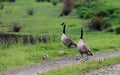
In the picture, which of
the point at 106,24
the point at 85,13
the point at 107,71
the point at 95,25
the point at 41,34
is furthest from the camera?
the point at 85,13

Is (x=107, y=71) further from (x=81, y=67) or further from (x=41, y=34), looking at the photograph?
(x=41, y=34)

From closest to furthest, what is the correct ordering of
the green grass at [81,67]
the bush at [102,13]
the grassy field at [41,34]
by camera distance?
the green grass at [81,67] → the grassy field at [41,34] → the bush at [102,13]

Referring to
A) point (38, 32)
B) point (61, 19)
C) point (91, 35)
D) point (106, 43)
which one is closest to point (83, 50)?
point (106, 43)

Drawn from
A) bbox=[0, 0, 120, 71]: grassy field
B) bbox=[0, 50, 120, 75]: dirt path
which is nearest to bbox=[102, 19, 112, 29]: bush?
bbox=[0, 0, 120, 71]: grassy field

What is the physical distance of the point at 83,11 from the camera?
4575 cm

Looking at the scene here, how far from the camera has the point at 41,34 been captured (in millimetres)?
33844

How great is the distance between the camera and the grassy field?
2117 cm

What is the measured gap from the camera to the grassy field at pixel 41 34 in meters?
21.2

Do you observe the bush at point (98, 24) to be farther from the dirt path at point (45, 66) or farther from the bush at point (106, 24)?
the dirt path at point (45, 66)

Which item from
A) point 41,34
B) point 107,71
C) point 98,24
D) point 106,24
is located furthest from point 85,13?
point 107,71

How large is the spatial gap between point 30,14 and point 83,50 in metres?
29.4

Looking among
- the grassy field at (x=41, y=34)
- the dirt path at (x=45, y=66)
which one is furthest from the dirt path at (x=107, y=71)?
the grassy field at (x=41, y=34)

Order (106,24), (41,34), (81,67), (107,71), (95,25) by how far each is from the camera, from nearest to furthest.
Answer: (81,67) < (107,71) < (41,34) < (95,25) < (106,24)

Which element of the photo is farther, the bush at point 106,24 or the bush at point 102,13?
the bush at point 102,13
